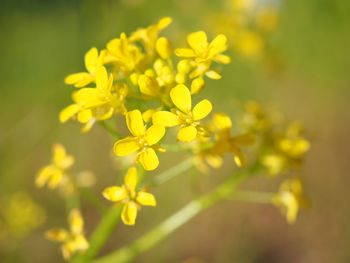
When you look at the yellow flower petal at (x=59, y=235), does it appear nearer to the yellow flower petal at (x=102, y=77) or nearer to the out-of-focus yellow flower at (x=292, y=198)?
the yellow flower petal at (x=102, y=77)

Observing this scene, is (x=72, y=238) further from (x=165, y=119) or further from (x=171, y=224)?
(x=165, y=119)

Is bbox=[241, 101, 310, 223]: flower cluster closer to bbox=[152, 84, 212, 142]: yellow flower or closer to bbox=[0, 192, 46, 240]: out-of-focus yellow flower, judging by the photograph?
bbox=[152, 84, 212, 142]: yellow flower

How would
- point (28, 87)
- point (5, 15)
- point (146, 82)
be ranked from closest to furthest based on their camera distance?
point (146, 82) → point (5, 15) → point (28, 87)

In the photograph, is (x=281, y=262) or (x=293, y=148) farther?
(x=281, y=262)

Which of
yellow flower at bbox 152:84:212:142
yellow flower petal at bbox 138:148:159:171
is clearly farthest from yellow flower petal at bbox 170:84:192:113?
yellow flower petal at bbox 138:148:159:171

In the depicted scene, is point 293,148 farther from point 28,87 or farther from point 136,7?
point 28,87

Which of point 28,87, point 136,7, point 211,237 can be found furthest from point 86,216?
point 136,7
